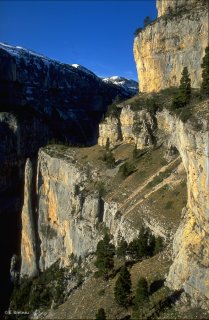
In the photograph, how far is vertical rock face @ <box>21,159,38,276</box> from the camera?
8044 centimetres

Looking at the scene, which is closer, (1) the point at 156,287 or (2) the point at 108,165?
(1) the point at 156,287

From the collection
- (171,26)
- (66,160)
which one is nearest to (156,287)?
(66,160)

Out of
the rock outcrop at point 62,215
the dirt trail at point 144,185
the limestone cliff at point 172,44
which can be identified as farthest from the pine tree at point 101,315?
the limestone cliff at point 172,44

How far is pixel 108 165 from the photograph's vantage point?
2731 inches

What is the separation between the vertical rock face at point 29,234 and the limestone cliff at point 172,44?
32.9 m

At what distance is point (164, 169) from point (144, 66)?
36.2m

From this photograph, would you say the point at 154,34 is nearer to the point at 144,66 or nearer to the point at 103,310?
the point at 144,66

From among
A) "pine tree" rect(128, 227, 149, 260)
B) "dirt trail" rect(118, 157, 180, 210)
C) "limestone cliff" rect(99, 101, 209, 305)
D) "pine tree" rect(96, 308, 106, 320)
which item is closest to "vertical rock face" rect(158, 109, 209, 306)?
"limestone cliff" rect(99, 101, 209, 305)

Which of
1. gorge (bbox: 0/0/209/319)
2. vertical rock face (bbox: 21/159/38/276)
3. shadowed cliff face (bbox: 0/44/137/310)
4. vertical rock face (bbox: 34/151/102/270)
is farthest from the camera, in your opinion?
shadowed cliff face (bbox: 0/44/137/310)

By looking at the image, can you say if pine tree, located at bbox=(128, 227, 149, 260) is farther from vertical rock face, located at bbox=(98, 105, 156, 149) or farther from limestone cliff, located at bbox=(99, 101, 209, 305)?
vertical rock face, located at bbox=(98, 105, 156, 149)

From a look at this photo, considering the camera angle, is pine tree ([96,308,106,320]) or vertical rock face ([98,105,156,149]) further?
vertical rock face ([98,105,156,149])

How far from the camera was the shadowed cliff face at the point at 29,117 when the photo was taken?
4240 inches

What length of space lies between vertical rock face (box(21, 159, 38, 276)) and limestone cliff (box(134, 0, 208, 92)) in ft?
108

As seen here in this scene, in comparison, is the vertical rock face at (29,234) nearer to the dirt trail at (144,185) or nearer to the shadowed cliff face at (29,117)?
the shadowed cliff face at (29,117)
